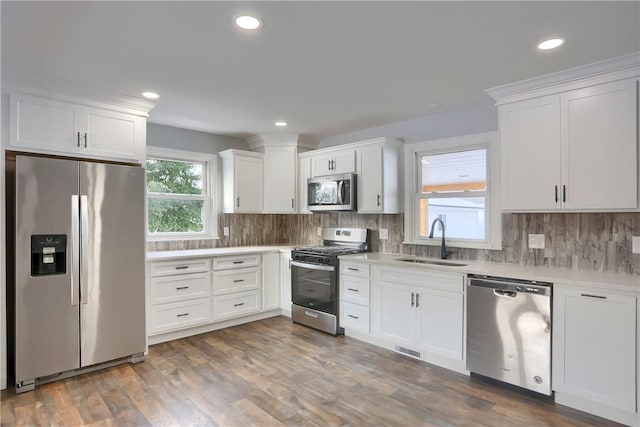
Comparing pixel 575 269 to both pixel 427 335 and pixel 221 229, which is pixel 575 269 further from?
pixel 221 229

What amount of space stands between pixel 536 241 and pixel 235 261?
122 inches

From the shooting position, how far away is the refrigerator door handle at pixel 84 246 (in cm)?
290

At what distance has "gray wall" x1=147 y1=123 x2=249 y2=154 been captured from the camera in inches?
166

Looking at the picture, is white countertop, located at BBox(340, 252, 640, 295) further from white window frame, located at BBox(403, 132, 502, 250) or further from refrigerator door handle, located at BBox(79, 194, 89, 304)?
refrigerator door handle, located at BBox(79, 194, 89, 304)

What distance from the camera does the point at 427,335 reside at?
319cm

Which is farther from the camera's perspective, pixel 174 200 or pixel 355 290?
pixel 174 200

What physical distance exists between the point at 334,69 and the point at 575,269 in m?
2.47

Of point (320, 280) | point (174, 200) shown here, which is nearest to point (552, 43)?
point (320, 280)

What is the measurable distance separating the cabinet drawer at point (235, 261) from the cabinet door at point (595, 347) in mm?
3109

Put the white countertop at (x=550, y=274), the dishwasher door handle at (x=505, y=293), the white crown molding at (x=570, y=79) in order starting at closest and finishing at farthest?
the white countertop at (x=550, y=274), the white crown molding at (x=570, y=79), the dishwasher door handle at (x=505, y=293)

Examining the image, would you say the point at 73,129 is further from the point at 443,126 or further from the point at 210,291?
the point at 443,126

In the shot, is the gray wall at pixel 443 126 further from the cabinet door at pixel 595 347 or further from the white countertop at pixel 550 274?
the cabinet door at pixel 595 347

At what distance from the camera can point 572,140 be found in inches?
105

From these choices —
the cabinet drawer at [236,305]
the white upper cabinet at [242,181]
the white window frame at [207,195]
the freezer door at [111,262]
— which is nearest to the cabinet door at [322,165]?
the white upper cabinet at [242,181]
